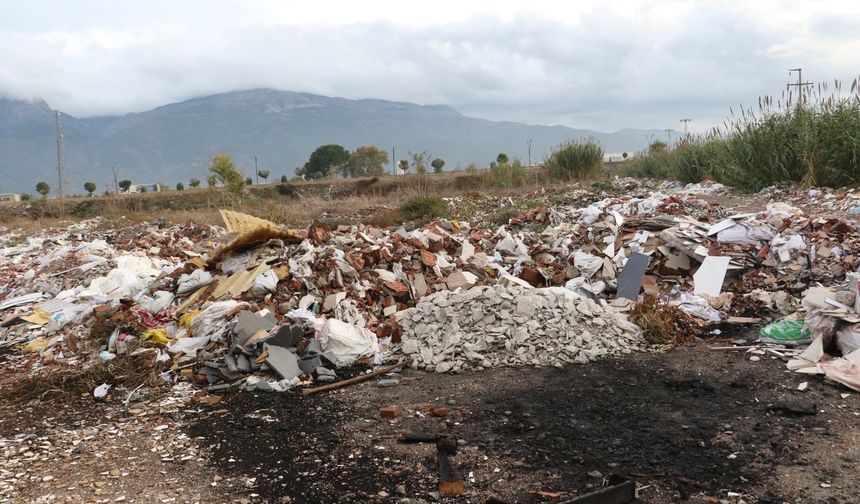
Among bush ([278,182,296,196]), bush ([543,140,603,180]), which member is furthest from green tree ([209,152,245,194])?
bush ([543,140,603,180])

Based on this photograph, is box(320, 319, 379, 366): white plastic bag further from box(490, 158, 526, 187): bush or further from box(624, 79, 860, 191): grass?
box(490, 158, 526, 187): bush

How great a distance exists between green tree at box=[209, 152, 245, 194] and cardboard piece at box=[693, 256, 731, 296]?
66.3 feet

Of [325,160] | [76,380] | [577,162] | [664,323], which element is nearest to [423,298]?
[664,323]

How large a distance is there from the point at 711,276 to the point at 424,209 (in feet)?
27.8

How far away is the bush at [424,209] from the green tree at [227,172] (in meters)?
11.4

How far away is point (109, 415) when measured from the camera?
4387 mm

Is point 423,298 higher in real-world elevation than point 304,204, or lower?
lower

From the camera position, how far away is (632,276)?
6789 millimetres

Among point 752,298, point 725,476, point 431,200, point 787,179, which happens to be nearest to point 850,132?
point 787,179

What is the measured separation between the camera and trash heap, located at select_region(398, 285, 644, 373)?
5148 mm

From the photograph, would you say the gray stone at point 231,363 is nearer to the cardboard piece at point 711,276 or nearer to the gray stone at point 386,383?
the gray stone at point 386,383

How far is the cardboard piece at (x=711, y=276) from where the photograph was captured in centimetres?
648

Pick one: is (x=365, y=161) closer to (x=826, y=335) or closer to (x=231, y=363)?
(x=231, y=363)

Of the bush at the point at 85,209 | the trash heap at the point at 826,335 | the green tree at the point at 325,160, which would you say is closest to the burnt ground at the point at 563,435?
the trash heap at the point at 826,335
